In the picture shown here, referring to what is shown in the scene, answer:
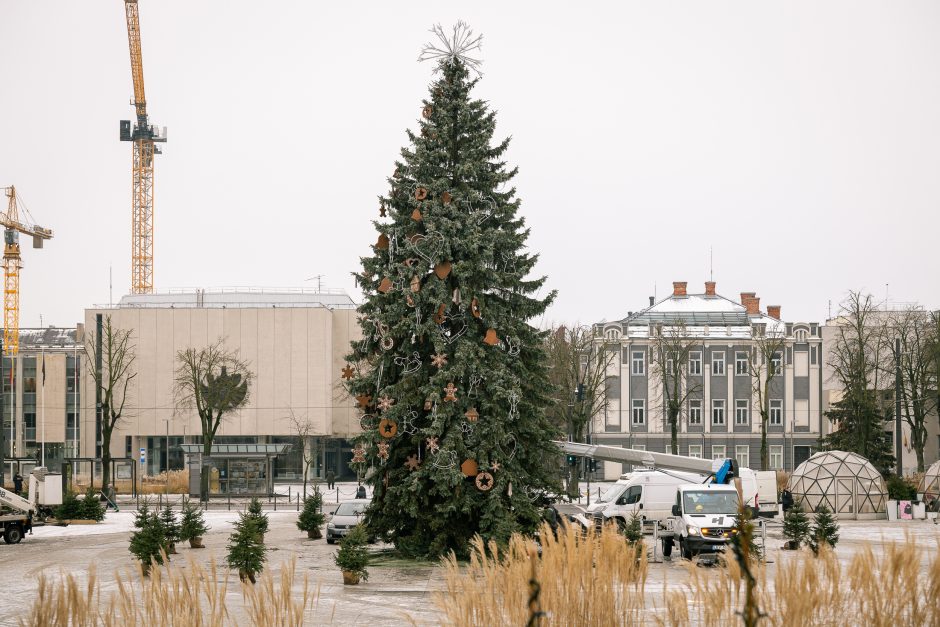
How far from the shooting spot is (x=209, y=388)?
6494cm

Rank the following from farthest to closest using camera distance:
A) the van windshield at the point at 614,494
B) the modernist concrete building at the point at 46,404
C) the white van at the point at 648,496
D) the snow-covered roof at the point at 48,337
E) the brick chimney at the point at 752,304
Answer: the snow-covered roof at the point at 48,337 < the modernist concrete building at the point at 46,404 < the brick chimney at the point at 752,304 < the van windshield at the point at 614,494 < the white van at the point at 648,496

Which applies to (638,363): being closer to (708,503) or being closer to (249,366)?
(249,366)

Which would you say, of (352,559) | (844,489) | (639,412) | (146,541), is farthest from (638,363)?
(146,541)

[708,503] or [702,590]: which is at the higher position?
[702,590]

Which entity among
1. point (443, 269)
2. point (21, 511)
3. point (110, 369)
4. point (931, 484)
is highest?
point (443, 269)

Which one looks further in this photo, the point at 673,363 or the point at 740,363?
the point at 740,363

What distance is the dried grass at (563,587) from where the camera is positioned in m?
6.70

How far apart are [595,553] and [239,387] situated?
71.1m

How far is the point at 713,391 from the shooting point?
7669 cm

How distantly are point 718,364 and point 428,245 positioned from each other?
5513 centimetres

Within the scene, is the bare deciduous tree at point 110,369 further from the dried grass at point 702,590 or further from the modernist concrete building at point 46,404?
the dried grass at point 702,590

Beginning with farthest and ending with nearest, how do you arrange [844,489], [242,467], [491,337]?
1. [242,467]
2. [844,489]
3. [491,337]

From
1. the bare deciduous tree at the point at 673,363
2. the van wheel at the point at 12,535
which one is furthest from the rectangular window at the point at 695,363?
the van wheel at the point at 12,535

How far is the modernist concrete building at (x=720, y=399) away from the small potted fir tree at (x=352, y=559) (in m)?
55.7
